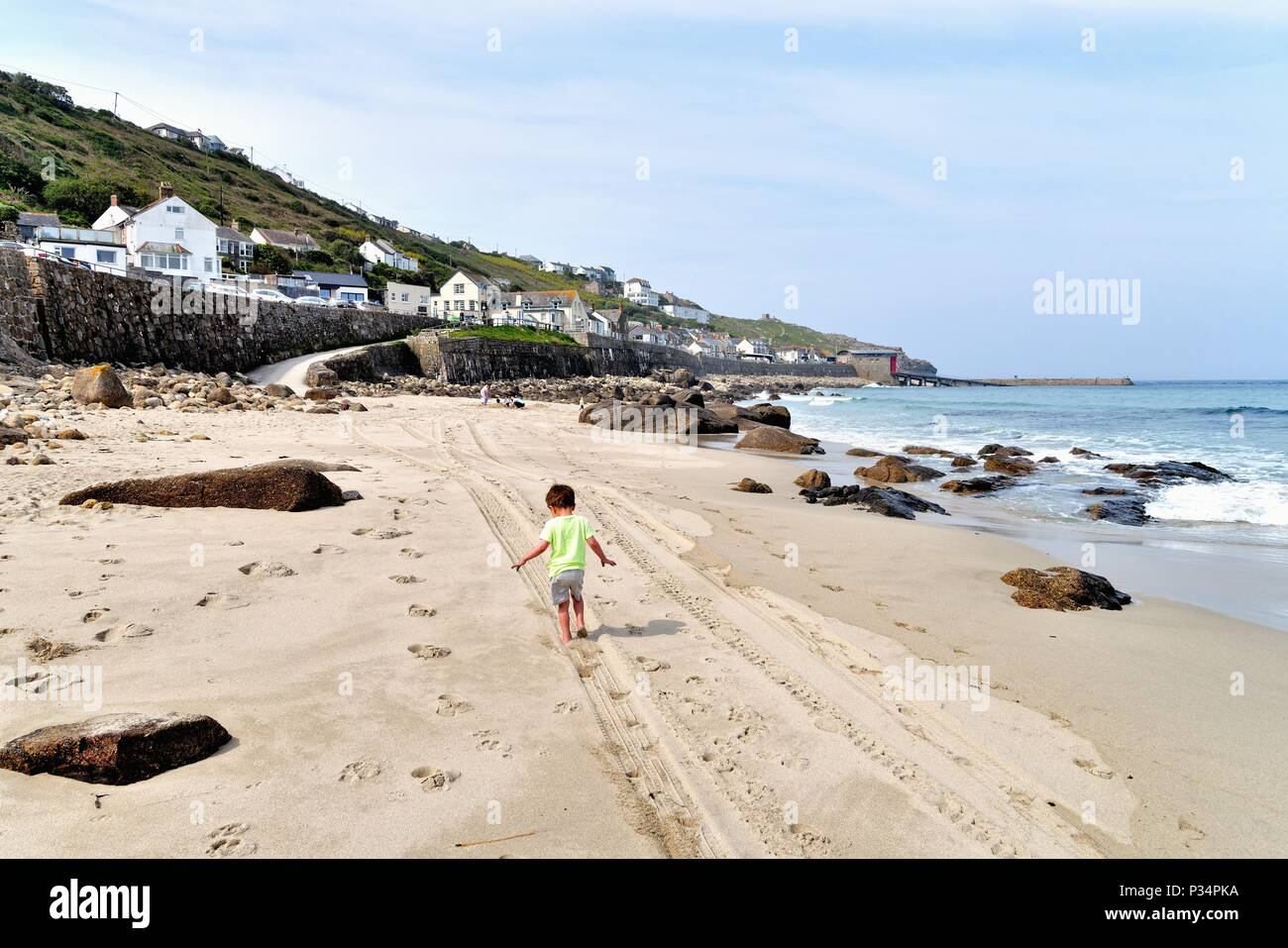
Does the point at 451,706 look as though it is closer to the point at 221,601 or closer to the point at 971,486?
the point at 221,601

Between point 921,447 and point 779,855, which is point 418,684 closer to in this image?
point 779,855

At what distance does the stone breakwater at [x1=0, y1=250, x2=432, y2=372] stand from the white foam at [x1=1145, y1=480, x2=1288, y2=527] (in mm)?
27273

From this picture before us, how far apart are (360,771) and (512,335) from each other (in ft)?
179

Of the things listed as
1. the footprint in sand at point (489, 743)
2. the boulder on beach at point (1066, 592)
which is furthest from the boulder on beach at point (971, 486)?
the footprint in sand at point (489, 743)

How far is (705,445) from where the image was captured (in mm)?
23438

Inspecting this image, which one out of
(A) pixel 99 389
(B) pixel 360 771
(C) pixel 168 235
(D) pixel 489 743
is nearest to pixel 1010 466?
(D) pixel 489 743

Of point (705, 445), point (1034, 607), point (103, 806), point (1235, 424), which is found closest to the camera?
point (103, 806)

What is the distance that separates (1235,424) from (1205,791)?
40.7 meters

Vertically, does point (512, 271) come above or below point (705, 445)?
above

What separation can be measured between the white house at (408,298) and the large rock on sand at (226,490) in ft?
205

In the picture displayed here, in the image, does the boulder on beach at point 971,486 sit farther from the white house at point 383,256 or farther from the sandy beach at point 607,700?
the white house at point 383,256

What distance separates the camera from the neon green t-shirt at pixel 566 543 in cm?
565

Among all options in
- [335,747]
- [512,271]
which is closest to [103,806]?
[335,747]
